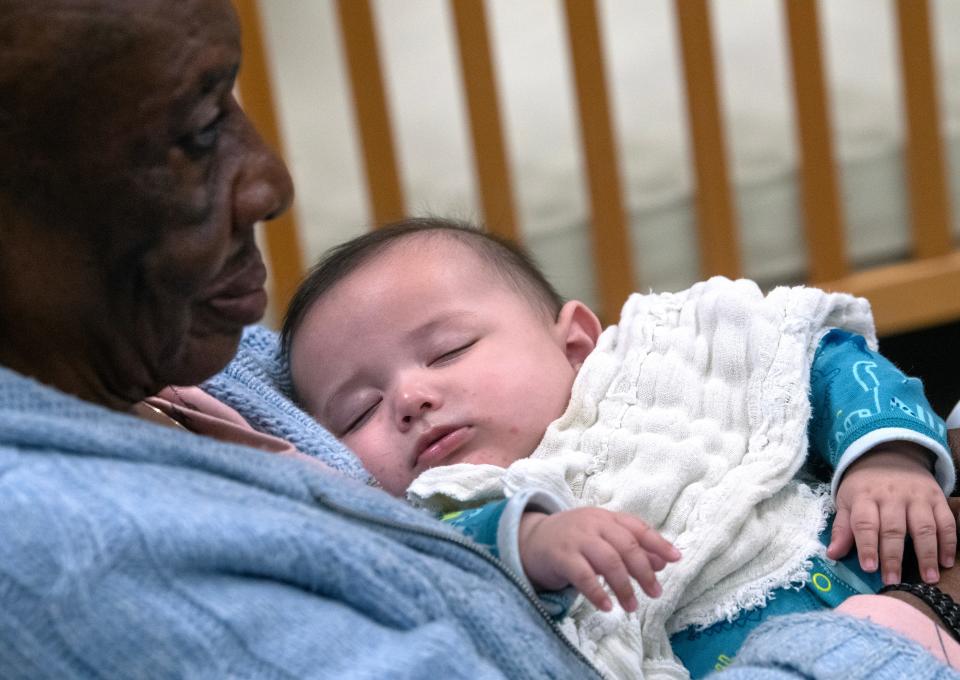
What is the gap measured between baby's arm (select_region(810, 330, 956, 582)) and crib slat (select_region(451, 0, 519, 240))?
41.0 inches

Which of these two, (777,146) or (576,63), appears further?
(777,146)

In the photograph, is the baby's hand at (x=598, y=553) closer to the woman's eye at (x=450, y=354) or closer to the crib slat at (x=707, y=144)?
the woman's eye at (x=450, y=354)

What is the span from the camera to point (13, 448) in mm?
719

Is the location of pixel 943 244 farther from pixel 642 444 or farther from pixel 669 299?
pixel 642 444

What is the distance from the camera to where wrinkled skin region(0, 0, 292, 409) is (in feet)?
2.43

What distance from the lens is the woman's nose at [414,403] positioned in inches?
47.2

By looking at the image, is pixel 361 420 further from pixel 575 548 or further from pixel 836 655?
pixel 836 655

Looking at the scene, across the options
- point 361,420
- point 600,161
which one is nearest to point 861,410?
point 361,420

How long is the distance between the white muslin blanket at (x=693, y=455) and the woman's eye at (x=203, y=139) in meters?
0.40

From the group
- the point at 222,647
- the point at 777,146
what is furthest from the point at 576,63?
the point at 222,647

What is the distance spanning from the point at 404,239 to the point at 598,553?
609 millimetres

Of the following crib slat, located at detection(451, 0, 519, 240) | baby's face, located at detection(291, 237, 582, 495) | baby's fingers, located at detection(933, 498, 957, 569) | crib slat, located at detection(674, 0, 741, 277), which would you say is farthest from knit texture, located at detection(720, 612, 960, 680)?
crib slat, located at detection(674, 0, 741, 277)

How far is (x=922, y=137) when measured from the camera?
231cm

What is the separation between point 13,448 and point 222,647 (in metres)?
0.16
